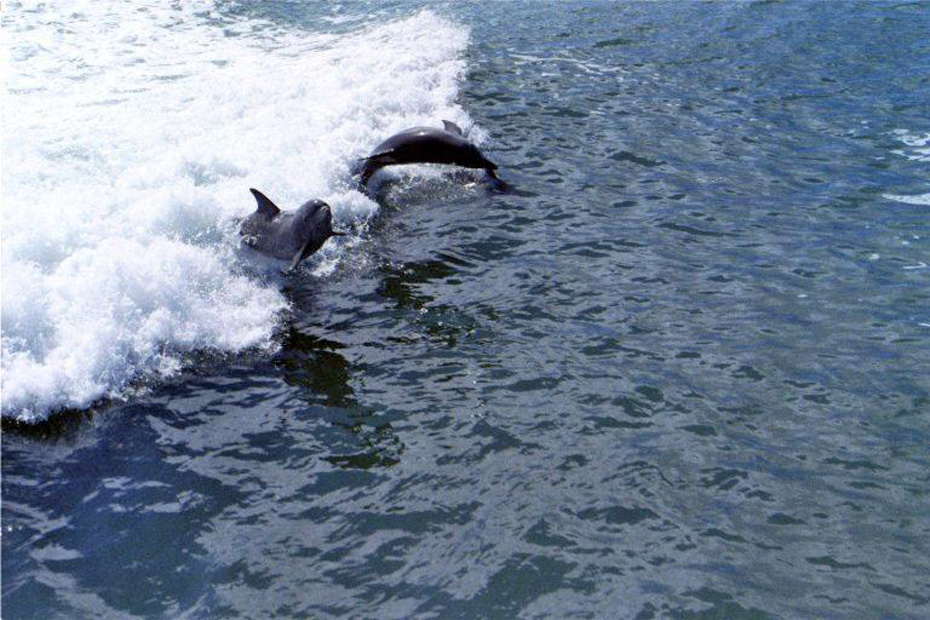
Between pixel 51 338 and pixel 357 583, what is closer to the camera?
pixel 357 583

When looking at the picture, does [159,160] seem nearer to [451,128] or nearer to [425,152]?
[425,152]

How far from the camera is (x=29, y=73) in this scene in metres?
14.1

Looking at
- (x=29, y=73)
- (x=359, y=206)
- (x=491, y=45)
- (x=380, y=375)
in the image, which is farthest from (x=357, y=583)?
(x=491, y=45)

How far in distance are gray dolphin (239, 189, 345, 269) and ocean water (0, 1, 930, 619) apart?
26cm

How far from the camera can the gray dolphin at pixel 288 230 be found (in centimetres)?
883

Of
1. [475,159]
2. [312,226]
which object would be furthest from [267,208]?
[475,159]

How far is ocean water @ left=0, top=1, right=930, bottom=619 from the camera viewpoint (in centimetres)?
518

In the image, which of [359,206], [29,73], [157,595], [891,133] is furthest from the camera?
[29,73]

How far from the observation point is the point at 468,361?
731cm

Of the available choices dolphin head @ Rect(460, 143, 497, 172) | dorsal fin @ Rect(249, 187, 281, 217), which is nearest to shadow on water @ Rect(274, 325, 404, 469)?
dorsal fin @ Rect(249, 187, 281, 217)

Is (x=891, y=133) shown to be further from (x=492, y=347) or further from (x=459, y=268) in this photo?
(x=492, y=347)

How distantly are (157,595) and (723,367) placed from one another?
4.66m

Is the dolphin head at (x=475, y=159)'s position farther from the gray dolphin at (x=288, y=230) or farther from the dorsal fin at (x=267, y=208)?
the dorsal fin at (x=267, y=208)

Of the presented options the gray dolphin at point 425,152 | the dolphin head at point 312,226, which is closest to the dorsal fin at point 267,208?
the dolphin head at point 312,226
